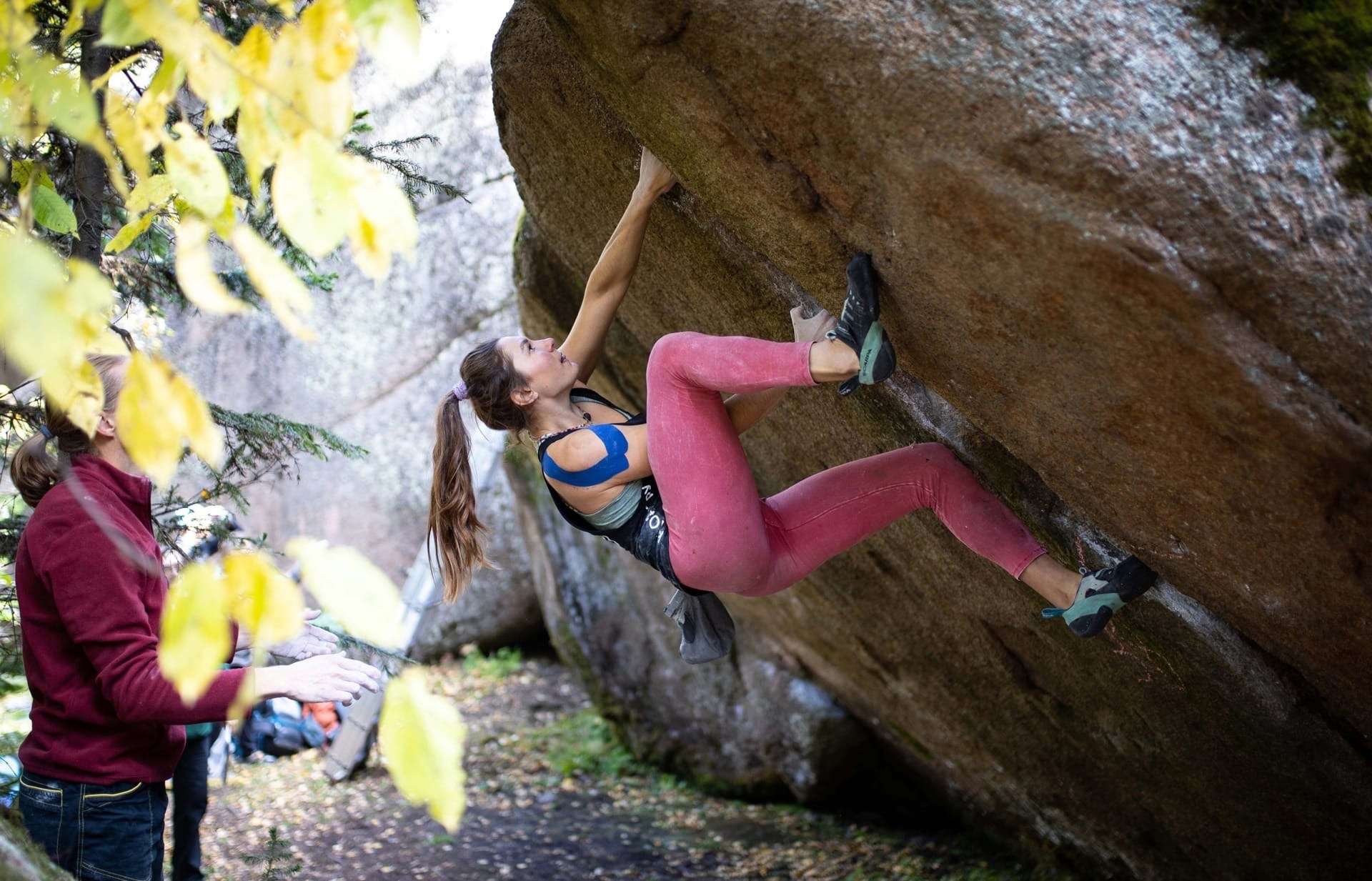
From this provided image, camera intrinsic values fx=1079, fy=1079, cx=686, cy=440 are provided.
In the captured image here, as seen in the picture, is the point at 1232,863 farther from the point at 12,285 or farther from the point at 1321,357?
the point at 12,285

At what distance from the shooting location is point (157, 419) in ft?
4.61

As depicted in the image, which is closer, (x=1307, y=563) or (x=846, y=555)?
(x=1307, y=563)

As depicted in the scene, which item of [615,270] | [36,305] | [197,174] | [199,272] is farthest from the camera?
[615,270]

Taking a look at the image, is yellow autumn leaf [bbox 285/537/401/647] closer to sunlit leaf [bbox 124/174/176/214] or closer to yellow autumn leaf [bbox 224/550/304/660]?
yellow autumn leaf [bbox 224/550/304/660]

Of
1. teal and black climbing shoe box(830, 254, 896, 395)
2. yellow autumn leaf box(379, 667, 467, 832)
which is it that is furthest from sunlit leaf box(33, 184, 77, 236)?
teal and black climbing shoe box(830, 254, 896, 395)

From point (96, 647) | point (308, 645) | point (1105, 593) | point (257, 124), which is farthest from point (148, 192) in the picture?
point (1105, 593)

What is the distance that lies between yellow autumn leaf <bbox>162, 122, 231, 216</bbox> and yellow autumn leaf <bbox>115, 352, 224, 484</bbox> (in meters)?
0.30

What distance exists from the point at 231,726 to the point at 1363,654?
25.2 feet

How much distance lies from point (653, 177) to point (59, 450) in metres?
2.04

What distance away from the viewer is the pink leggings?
3.31m

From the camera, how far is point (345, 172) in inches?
57.7

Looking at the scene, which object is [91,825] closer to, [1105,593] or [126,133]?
[126,133]

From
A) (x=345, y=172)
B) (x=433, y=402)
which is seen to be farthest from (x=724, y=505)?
(x=433, y=402)

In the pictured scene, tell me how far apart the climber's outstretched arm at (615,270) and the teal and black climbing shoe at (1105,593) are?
6.16 feet
